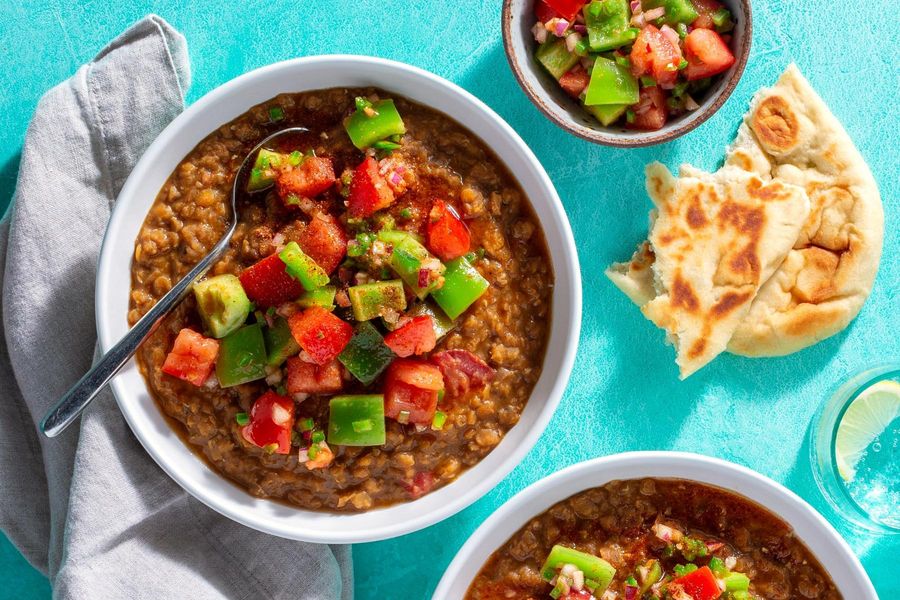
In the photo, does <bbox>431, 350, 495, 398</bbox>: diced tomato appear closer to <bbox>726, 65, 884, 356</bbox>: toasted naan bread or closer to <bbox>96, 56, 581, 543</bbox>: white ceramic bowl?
<bbox>96, 56, 581, 543</bbox>: white ceramic bowl

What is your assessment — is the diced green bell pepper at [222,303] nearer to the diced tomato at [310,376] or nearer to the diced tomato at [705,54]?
the diced tomato at [310,376]

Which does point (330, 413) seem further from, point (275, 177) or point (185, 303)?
point (275, 177)

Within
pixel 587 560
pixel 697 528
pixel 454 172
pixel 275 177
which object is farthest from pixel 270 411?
pixel 697 528

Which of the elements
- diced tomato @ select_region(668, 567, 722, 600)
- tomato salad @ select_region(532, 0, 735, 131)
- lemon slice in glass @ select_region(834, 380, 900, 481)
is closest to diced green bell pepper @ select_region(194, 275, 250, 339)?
tomato salad @ select_region(532, 0, 735, 131)

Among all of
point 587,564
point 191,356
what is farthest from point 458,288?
point 587,564

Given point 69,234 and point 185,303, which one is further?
point 69,234

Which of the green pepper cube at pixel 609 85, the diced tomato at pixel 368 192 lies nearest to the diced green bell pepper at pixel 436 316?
the diced tomato at pixel 368 192
